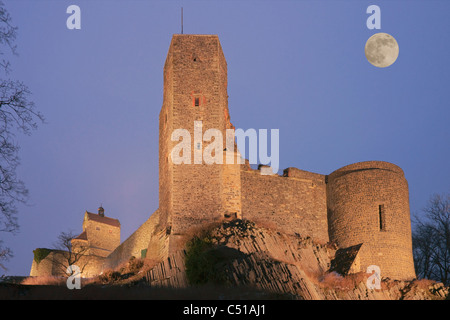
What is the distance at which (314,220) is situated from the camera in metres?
37.5

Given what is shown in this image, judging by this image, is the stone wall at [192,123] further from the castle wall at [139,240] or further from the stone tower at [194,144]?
the castle wall at [139,240]

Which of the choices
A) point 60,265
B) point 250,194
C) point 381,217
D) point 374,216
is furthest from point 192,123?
point 60,265

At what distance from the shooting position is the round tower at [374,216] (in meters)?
34.9

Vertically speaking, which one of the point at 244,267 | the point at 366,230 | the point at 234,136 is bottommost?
the point at 244,267

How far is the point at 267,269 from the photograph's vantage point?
1117 inches

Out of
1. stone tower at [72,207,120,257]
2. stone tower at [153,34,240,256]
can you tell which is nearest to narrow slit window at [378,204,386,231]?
stone tower at [153,34,240,256]

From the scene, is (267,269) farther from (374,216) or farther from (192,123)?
(192,123)

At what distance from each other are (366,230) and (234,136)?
9148 millimetres

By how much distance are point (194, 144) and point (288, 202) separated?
21.7 ft

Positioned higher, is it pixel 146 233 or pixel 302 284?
pixel 146 233
